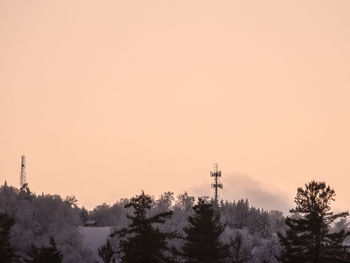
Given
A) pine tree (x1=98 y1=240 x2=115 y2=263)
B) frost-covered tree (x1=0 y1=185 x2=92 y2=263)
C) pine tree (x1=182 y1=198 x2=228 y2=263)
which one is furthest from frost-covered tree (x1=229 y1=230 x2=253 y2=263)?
frost-covered tree (x1=0 y1=185 x2=92 y2=263)

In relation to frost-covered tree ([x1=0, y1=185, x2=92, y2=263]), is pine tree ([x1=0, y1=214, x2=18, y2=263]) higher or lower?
lower

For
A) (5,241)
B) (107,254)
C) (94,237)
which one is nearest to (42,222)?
(94,237)

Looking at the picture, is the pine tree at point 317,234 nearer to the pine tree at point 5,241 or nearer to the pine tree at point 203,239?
the pine tree at point 203,239

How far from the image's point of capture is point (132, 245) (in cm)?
4338

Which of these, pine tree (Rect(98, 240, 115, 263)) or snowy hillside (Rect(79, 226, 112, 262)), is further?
snowy hillside (Rect(79, 226, 112, 262))

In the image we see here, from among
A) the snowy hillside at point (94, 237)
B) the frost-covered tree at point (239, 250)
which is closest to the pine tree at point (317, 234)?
the frost-covered tree at point (239, 250)

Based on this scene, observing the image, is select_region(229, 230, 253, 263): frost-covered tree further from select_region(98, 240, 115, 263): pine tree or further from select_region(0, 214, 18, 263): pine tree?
select_region(0, 214, 18, 263): pine tree

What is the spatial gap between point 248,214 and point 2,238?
144737 mm

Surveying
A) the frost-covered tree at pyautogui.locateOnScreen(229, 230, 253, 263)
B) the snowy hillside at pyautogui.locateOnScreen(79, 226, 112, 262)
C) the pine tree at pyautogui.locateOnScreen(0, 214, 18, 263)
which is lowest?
the pine tree at pyautogui.locateOnScreen(0, 214, 18, 263)

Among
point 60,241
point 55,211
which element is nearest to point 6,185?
point 55,211

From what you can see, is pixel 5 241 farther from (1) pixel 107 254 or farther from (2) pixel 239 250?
(2) pixel 239 250

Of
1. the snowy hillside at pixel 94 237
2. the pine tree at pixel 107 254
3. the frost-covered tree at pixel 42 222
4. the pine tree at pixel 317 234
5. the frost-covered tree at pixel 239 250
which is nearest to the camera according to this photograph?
the pine tree at pixel 317 234

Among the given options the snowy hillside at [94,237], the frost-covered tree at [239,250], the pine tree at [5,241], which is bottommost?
the pine tree at [5,241]

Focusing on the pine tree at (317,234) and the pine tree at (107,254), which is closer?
the pine tree at (317,234)
